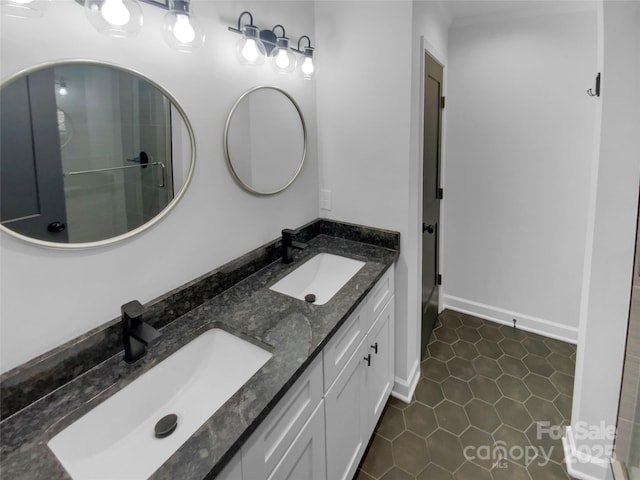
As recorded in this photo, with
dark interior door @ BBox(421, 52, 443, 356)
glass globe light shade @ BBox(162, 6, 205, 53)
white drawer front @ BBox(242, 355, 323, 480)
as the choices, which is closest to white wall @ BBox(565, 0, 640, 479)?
dark interior door @ BBox(421, 52, 443, 356)

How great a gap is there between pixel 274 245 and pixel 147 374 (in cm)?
89

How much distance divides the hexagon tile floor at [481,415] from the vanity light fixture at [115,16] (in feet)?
6.56

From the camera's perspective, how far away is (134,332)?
3.46 feet

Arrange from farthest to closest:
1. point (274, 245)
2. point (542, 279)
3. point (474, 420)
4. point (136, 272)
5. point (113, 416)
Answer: point (542, 279), point (474, 420), point (274, 245), point (136, 272), point (113, 416)

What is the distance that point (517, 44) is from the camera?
2404mm

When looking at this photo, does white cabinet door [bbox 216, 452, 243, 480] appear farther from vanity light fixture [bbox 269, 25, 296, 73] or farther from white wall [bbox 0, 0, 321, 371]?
vanity light fixture [bbox 269, 25, 296, 73]

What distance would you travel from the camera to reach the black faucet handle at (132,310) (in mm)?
1050

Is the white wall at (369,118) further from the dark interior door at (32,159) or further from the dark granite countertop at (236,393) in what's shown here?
the dark interior door at (32,159)

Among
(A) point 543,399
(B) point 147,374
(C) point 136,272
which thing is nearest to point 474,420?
(A) point 543,399

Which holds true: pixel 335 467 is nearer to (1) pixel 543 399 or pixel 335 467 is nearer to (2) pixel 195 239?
(2) pixel 195 239

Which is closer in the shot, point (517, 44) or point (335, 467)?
point (335, 467)

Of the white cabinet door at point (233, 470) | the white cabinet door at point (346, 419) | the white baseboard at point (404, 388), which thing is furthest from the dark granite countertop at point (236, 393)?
the white baseboard at point (404, 388)

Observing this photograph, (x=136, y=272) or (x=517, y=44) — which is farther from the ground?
(x=517, y=44)

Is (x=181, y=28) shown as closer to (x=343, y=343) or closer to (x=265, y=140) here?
(x=265, y=140)
